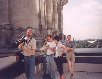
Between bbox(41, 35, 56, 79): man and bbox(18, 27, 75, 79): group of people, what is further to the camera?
bbox(41, 35, 56, 79): man

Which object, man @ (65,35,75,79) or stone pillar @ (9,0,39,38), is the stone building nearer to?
stone pillar @ (9,0,39,38)

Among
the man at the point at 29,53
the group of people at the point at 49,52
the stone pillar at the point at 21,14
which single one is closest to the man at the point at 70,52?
the group of people at the point at 49,52


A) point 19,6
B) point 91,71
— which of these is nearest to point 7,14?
point 19,6

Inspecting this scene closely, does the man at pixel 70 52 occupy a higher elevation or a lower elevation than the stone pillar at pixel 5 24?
lower

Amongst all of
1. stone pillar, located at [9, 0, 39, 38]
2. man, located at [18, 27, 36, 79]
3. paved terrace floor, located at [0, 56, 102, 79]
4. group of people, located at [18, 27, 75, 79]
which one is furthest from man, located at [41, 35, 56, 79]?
stone pillar, located at [9, 0, 39, 38]

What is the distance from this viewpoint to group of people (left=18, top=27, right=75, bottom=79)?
27.8ft

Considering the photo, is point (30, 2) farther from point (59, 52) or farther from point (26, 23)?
point (59, 52)

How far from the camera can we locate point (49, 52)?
977 cm

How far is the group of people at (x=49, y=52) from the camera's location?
8469 mm

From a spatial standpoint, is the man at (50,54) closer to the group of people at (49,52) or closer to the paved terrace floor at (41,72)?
the group of people at (49,52)

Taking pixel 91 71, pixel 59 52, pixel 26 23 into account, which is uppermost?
pixel 26 23

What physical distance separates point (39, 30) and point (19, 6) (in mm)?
2467

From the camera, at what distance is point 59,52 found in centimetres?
1019

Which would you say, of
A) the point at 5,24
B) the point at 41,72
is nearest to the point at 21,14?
the point at 5,24
